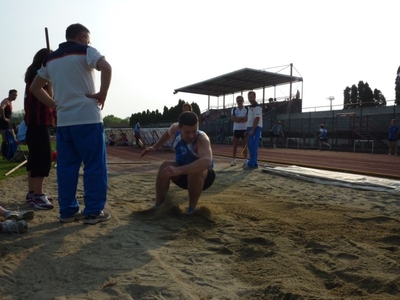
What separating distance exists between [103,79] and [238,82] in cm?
3395

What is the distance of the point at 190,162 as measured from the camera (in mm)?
3650

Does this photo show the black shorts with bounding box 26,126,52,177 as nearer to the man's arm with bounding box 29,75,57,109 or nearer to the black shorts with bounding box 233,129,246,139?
the man's arm with bounding box 29,75,57,109

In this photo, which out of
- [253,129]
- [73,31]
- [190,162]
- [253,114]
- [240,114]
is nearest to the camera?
[73,31]

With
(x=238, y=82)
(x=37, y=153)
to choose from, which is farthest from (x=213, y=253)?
(x=238, y=82)

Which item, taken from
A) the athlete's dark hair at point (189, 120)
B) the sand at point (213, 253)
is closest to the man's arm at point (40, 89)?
the sand at point (213, 253)

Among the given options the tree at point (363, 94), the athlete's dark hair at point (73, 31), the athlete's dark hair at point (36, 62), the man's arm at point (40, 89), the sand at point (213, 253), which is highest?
the tree at point (363, 94)

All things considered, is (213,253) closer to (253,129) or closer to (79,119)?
(79,119)

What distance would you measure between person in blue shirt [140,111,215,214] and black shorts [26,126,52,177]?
1326 millimetres

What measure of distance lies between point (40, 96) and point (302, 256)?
2.84m

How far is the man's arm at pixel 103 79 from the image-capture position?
315cm

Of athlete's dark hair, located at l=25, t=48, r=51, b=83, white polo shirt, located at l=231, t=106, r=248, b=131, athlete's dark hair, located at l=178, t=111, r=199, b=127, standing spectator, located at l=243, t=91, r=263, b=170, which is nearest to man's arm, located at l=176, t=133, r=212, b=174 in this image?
athlete's dark hair, located at l=178, t=111, r=199, b=127

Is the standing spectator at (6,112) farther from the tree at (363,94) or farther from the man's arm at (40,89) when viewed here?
the tree at (363,94)

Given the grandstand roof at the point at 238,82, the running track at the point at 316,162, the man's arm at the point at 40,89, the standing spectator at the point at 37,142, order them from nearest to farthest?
the man's arm at the point at 40,89, the standing spectator at the point at 37,142, the running track at the point at 316,162, the grandstand roof at the point at 238,82

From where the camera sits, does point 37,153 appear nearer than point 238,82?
Yes
